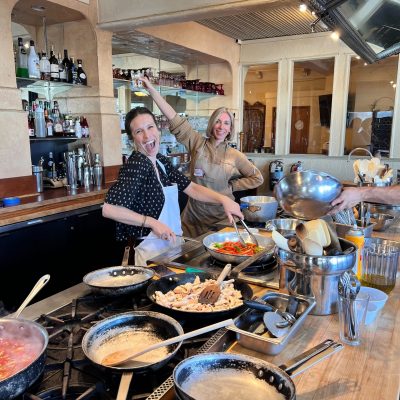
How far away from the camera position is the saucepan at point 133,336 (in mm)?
950

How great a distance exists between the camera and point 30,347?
3.23 ft

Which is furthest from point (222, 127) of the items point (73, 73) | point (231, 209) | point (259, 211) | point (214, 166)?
point (73, 73)

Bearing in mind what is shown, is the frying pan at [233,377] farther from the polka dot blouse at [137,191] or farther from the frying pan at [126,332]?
the polka dot blouse at [137,191]

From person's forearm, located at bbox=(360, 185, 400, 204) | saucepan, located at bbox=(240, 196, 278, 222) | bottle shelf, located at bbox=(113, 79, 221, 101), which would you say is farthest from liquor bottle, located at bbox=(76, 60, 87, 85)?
person's forearm, located at bbox=(360, 185, 400, 204)

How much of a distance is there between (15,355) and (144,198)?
48.1 inches

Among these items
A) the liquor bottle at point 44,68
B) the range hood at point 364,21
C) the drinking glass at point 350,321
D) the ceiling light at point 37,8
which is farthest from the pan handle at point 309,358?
the ceiling light at point 37,8

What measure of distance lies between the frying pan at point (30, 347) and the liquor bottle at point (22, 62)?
2.86 meters

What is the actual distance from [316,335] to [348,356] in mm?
125

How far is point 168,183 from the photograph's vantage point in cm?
233

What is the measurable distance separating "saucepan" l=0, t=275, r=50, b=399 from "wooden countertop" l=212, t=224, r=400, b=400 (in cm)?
54

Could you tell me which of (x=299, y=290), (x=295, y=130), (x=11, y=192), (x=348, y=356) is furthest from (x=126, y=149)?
(x=348, y=356)

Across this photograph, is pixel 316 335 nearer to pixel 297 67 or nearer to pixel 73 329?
pixel 73 329

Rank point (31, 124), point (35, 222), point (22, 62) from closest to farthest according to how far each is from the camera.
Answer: point (35, 222) → point (22, 62) → point (31, 124)

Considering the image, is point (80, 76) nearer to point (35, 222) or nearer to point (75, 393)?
point (35, 222)
